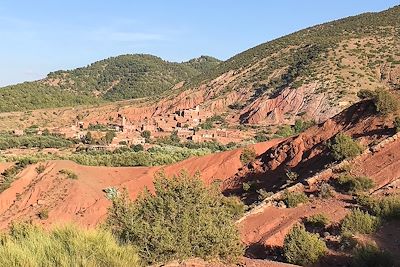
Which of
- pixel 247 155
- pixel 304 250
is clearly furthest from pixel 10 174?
pixel 304 250

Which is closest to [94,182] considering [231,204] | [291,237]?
[231,204]

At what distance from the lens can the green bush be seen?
7.33 meters

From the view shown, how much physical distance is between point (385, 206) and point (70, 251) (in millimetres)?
9383

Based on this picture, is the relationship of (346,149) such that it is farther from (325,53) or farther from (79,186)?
(325,53)

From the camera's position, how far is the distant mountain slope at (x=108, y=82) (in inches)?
4056

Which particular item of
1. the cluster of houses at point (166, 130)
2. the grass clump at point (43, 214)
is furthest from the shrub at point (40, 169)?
the cluster of houses at point (166, 130)

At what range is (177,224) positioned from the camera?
10008mm

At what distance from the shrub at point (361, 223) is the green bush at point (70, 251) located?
706 cm

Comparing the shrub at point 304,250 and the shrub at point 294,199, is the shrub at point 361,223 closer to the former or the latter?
the shrub at point 304,250

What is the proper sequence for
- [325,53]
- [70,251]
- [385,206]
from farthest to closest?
[325,53], [385,206], [70,251]

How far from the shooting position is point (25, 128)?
73.1 meters

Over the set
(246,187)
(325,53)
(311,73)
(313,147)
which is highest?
(325,53)

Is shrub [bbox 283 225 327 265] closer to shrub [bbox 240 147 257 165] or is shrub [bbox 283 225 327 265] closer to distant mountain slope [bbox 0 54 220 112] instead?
shrub [bbox 240 147 257 165]

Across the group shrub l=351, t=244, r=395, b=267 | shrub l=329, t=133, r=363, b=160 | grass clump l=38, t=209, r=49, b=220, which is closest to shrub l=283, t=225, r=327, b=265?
shrub l=351, t=244, r=395, b=267
